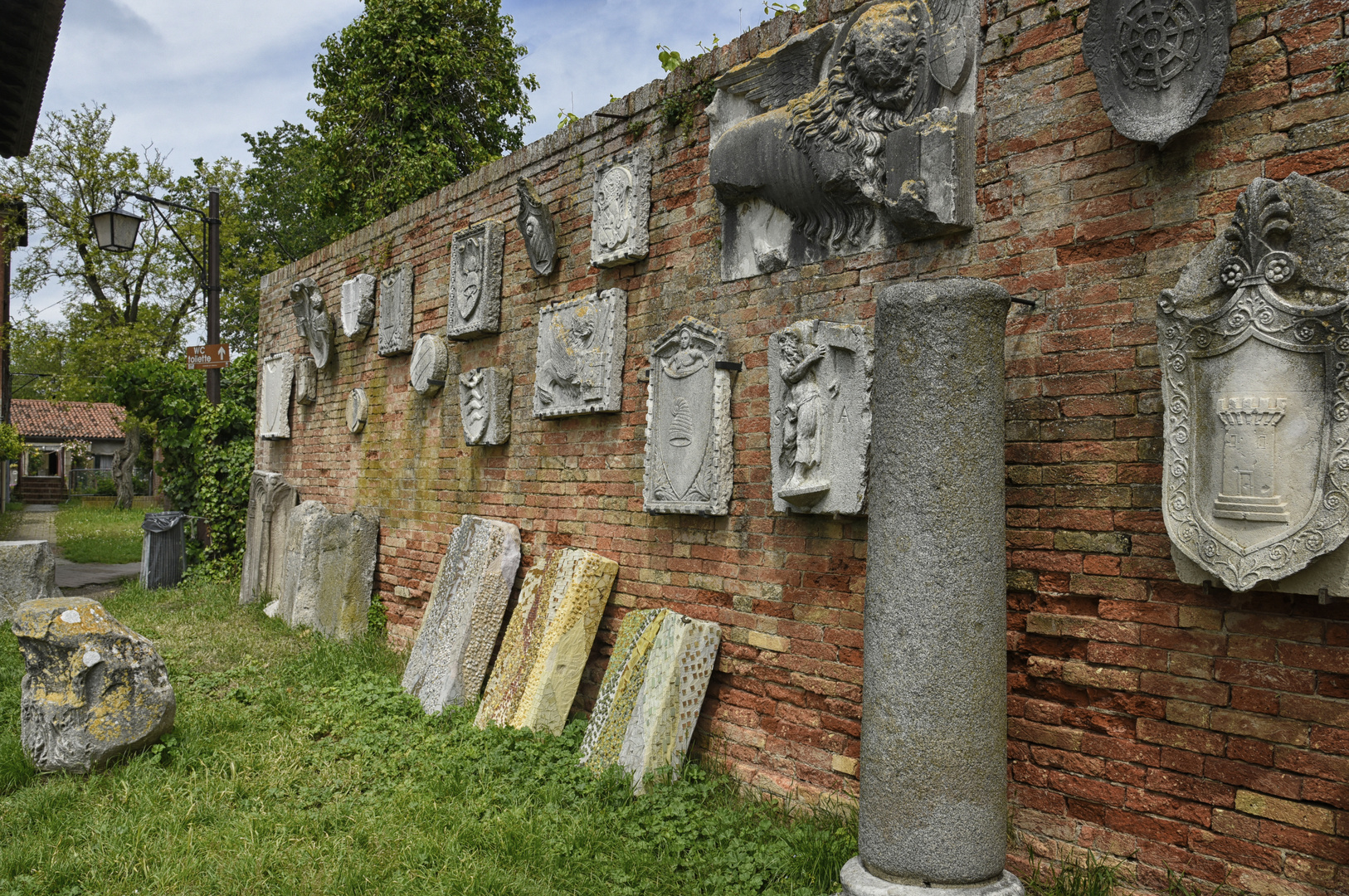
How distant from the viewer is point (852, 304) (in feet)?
13.2

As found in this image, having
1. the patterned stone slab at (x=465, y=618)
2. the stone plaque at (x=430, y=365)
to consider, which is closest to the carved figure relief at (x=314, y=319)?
the stone plaque at (x=430, y=365)

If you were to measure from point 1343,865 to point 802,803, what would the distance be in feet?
6.59

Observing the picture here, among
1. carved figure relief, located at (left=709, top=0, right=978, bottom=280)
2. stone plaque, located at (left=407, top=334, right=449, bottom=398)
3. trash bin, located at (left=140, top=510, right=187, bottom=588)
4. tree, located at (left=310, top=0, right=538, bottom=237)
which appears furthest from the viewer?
tree, located at (left=310, top=0, right=538, bottom=237)

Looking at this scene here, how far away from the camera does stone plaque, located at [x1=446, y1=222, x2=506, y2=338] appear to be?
657 centimetres

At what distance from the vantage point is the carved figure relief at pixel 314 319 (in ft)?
29.7

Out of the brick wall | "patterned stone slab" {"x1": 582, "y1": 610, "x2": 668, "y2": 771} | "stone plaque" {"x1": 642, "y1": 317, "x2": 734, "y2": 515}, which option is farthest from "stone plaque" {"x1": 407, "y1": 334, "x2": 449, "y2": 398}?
"patterned stone slab" {"x1": 582, "y1": 610, "x2": 668, "y2": 771}

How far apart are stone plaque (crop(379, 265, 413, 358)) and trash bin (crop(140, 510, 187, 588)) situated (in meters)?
4.40

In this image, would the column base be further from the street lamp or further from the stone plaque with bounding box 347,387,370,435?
the street lamp

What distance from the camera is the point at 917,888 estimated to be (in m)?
2.58

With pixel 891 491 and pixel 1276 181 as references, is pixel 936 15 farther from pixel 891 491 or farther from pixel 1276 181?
pixel 891 491

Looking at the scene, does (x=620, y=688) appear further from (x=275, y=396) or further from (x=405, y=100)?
(x=405, y=100)

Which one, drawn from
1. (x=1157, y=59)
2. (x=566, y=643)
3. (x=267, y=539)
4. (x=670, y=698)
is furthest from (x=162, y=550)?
(x=1157, y=59)

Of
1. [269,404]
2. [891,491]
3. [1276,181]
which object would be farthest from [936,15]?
[269,404]

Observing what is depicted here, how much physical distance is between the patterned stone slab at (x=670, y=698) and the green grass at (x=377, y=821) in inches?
5.1
